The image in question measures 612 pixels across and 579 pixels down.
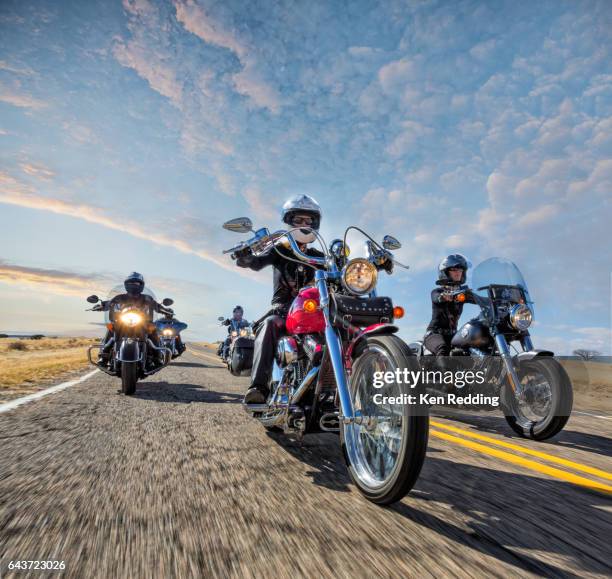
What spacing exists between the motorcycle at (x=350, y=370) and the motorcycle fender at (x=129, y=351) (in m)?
3.37

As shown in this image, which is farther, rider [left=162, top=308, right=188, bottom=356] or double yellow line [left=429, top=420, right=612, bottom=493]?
rider [left=162, top=308, right=188, bottom=356]

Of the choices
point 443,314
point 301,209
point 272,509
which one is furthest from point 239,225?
point 443,314

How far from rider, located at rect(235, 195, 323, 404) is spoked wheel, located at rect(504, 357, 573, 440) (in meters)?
2.61

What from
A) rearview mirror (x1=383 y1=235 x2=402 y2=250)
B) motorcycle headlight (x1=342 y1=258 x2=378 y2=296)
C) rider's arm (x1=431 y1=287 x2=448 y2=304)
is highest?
rider's arm (x1=431 y1=287 x2=448 y2=304)

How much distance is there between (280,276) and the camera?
142 inches

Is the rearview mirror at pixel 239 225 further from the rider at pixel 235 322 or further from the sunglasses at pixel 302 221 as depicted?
the rider at pixel 235 322

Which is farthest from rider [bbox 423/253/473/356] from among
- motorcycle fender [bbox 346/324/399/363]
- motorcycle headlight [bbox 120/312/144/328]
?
motorcycle headlight [bbox 120/312/144/328]

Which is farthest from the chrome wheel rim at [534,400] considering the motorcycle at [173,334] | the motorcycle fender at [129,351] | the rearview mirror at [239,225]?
the motorcycle at [173,334]

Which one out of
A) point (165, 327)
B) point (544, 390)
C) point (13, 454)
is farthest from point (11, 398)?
point (165, 327)

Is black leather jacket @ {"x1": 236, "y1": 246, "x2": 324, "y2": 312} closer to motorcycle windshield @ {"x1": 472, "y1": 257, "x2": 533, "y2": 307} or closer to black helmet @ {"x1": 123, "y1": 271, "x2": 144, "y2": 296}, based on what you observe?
motorcycle windshield @ {"x1": 472, "y1": 257, "x2": 533, "y2": 307}

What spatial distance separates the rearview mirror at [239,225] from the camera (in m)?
2.92

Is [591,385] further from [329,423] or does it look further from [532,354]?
[329,423]

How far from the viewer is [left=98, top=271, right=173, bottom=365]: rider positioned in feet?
22.5

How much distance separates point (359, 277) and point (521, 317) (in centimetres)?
281
